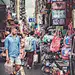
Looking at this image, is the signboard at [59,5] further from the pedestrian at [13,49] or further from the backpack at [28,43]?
the pedestrian at [13,49]

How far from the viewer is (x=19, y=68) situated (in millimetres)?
12523

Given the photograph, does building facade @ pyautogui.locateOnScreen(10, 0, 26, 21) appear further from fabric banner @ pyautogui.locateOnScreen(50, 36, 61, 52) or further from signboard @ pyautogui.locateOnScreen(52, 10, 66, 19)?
fabric banner @ pyautogui.locateOnScreen(50, 36, 61, 52)

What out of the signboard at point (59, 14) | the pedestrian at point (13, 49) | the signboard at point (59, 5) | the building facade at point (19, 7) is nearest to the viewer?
the pedestrian at point (13, 49)

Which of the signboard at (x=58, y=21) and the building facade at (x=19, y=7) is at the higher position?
the signboard at (x=58, y=21)

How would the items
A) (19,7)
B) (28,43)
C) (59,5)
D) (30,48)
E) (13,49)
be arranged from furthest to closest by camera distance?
1. (19,7)
2. (30,48)
3. (28,43)
4. (59,5)
5. (13,49)

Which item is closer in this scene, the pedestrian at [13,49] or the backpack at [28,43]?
the pedestrian at [13,49]

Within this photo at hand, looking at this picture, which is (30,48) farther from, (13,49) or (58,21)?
(13,49)

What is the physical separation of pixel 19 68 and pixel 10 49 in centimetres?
72

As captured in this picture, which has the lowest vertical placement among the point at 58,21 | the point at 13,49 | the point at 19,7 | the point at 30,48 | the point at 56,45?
the point at 19,7

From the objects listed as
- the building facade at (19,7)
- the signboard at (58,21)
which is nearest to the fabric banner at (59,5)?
the signboard at (58,21)

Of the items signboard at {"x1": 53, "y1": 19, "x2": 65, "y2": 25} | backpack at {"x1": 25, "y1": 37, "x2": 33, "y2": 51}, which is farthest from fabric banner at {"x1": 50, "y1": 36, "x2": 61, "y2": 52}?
backpack at {"x1": 25, "y1": 37, "x2": 33, "y2": 51}

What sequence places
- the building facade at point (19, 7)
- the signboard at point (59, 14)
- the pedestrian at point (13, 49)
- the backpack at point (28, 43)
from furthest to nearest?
1. the building facade at point (19, 7)
2. the backpack at point (28, 43)
3. the signboard at point (59, 14)
4. the pedestrian at point (13, 49)

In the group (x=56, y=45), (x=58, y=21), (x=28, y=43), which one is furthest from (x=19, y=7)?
(x=56, y=45)

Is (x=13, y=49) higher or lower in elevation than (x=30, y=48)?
higher
